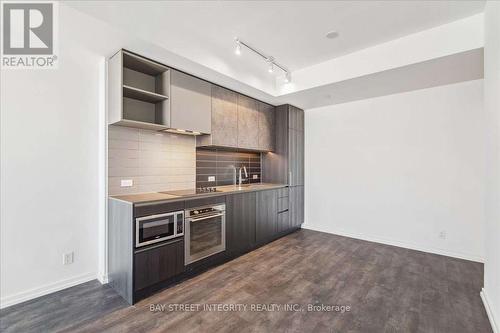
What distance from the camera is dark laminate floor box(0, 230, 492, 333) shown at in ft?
6.05

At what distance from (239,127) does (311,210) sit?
8.00 feet

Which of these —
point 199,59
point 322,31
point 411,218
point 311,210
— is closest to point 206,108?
point 199,59

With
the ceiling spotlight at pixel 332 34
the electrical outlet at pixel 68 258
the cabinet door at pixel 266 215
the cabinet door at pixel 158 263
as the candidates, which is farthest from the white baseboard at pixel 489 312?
the electrical outlet at pixel 68 258

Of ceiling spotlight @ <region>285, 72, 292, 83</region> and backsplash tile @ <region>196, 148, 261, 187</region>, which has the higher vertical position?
ceiling spotlight @ <region>285, 72, 292, 83</region>

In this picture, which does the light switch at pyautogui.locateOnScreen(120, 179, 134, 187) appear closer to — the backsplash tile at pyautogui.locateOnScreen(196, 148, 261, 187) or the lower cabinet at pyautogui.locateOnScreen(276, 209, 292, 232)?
the backsplash tile at pyautogui.locateOnScreen(196, 148, 261, 187)

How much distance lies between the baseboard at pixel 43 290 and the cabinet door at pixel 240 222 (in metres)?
1.67

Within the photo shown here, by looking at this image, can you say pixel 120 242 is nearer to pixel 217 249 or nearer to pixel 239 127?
pixel 217 249

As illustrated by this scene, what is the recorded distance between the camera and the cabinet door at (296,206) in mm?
4402

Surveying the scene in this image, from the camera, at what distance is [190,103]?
9.70 ft

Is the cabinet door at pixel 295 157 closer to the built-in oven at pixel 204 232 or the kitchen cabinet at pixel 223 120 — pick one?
the kitchen cabinet at pixel 223 120

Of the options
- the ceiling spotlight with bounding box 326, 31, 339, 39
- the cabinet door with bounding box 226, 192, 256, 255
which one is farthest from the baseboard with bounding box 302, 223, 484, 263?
the ceiling spotlight with bounding box 326, 31, 339, 39

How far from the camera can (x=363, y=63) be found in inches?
117

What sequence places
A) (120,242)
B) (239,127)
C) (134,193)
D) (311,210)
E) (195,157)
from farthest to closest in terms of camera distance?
(311,210) < (239,127) < (195,157) < (134,193) < (120,242)

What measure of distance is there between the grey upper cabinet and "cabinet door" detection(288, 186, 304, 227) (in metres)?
2.20
